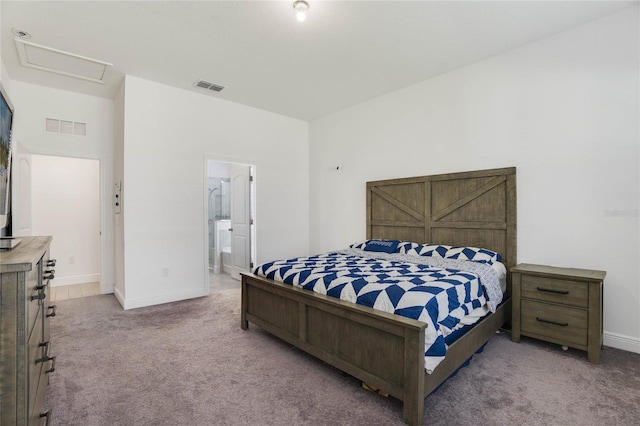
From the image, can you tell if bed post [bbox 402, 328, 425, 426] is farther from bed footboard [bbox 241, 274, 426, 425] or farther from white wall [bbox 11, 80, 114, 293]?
white wall [bbox 11, 80, 114, 293]

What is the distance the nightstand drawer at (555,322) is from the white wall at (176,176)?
12.2ft

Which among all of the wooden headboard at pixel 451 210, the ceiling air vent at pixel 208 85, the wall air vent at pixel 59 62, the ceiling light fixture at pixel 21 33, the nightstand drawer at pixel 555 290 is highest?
the ceiling air vent at pixel 208 85

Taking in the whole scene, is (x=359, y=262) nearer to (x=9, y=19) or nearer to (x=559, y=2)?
(x=559, y=2)

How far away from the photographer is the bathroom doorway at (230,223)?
5.24 m

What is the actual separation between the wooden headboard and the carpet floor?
107 cm

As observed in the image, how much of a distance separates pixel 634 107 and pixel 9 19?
5.50 meters

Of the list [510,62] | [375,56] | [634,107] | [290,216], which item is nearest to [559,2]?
[510,62]

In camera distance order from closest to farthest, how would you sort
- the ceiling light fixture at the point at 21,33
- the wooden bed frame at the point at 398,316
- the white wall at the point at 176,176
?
the wooden bed frame at the point at 398,316, the ceiling light fixture at the point at 21,33, the white wall at the point at 176,176

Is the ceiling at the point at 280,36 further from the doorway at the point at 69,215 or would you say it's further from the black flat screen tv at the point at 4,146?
the doorway at the point at 69,215

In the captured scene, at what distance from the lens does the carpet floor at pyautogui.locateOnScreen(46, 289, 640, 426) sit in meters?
1.84

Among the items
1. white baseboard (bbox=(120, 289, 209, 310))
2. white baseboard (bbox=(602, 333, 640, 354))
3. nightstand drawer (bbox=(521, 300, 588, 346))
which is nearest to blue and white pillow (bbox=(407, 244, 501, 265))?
nightstand drawer (bbox=(521, 300, 588, 346))

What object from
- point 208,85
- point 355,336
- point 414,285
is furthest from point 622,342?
point 208,85

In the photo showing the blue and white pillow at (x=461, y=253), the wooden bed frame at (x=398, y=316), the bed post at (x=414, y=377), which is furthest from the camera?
the blue and white pillow at (x=461, y=253)

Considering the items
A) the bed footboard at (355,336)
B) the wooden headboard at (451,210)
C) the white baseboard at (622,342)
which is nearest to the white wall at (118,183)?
the bed footboard at (355,336)
